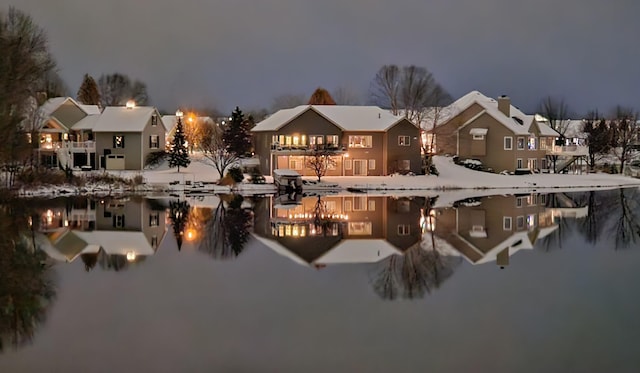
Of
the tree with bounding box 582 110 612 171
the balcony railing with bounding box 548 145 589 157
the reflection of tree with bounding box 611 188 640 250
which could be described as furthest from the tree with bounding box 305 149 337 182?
the tree with bounding box 582 110 612 171

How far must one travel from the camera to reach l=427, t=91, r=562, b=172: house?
57.7m

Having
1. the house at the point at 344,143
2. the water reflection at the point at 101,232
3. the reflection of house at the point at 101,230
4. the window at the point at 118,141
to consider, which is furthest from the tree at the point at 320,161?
the reflection of house at the point at 101,230

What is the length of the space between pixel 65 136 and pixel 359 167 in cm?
2573

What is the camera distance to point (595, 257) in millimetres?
19094

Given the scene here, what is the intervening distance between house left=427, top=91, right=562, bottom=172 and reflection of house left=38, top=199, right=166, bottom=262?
32684mm

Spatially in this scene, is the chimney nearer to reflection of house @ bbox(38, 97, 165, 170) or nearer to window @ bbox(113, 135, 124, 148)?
reflection of house @ bbox(38, 97, 165, 170)

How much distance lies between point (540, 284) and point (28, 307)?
11.3 metres

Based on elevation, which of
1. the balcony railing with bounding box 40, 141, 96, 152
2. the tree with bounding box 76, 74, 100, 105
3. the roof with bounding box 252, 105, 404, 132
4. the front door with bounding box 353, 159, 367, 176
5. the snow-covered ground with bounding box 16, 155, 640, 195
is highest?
the tree with bounding box 76, 74, 100, 105

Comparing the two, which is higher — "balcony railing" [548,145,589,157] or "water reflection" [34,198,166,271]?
"balcony railing" [548,145,589,157]

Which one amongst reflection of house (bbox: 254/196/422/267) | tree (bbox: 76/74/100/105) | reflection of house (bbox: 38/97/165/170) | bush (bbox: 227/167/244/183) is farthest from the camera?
tree (bbox: 76/74/100/105)

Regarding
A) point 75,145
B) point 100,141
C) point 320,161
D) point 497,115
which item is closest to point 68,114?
point 75,145

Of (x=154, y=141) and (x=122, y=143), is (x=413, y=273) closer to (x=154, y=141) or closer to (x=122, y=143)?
(x=122, y=143)

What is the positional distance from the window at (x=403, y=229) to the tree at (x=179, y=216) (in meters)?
7.87

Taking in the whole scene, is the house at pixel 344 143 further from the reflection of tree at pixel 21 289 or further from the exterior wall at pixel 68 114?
the reflection of tree at pixel 21 289
